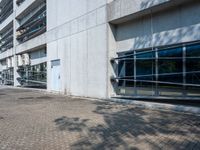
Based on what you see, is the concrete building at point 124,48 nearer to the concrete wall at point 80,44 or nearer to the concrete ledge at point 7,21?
the concrete wall at point 80,44

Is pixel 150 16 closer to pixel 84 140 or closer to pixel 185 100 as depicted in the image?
pixel 185 100

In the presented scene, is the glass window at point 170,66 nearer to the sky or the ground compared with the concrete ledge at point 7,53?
nearer to the ground

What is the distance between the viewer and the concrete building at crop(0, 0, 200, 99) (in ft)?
37.3

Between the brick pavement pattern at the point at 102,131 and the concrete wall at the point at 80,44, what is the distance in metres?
5.00

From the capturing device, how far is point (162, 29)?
40.6 feet

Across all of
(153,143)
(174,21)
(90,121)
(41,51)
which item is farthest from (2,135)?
(41,51)

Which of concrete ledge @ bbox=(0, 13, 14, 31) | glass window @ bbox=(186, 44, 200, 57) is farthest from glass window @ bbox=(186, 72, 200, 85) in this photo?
concrete ledge @ bbox=(0, 13, 14, 31)

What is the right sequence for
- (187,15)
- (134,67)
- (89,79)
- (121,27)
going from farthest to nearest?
(89,79) → (121,27) → (134,67) → (187,15)

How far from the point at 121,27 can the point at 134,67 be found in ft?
8.41

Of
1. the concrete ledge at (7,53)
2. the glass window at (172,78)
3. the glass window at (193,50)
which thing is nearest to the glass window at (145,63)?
the glass window at (172,78)

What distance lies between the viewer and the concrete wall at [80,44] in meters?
15.2

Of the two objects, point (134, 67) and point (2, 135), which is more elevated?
point (134, 67)

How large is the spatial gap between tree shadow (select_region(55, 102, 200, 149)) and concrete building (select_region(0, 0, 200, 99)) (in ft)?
8.57

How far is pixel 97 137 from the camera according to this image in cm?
694
